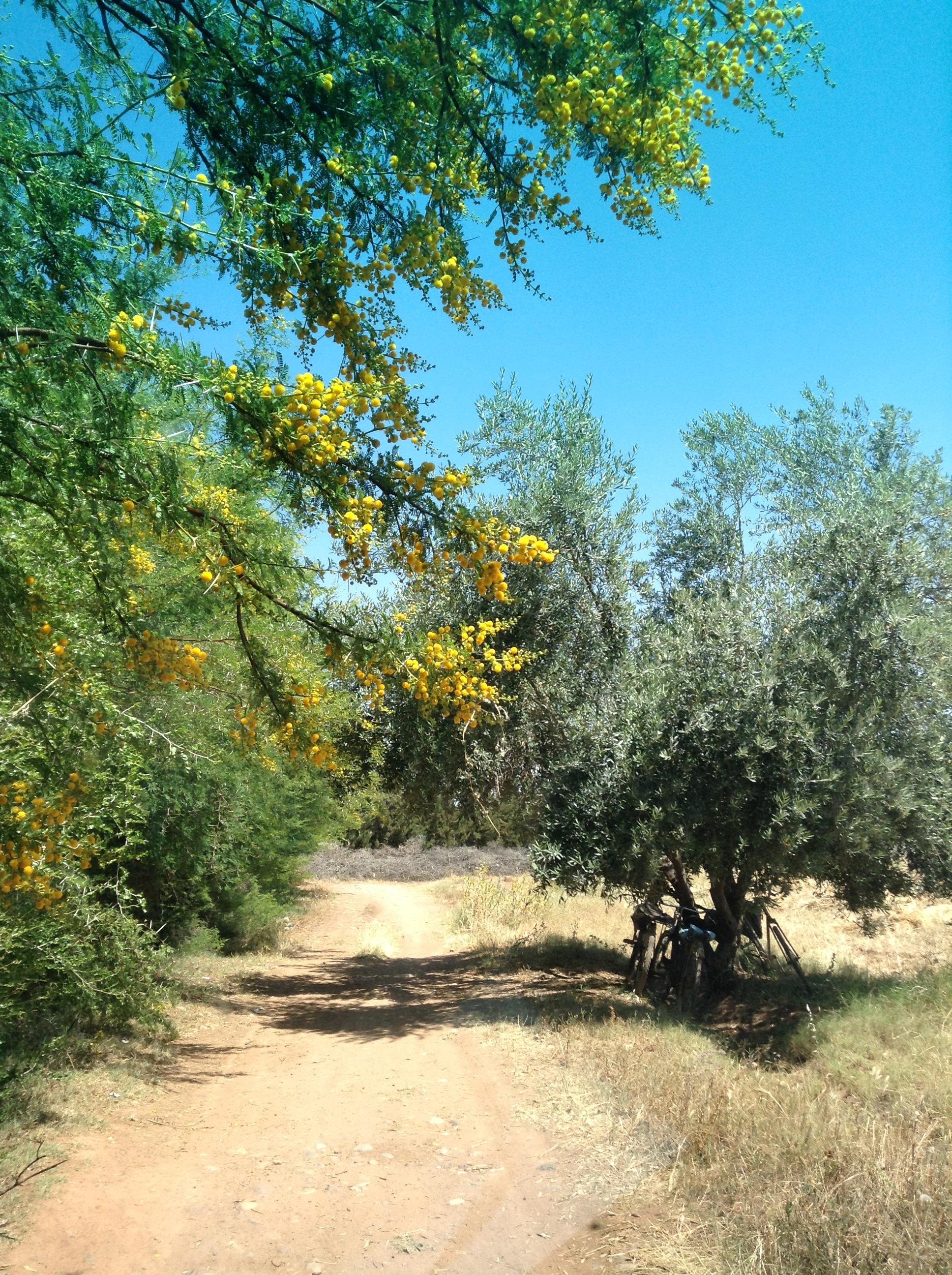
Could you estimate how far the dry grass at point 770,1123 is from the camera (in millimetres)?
4066

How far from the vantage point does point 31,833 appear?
15.8ft

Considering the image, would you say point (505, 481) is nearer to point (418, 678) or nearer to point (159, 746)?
point (159, 746)

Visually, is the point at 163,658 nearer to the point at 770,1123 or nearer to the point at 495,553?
the point at 495,553

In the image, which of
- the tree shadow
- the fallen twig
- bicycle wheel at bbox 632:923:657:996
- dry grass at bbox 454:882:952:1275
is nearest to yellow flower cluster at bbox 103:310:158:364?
the fallen twig

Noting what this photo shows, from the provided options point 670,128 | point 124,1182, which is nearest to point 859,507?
point 670,128

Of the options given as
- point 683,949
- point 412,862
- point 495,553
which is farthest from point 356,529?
point 412,862

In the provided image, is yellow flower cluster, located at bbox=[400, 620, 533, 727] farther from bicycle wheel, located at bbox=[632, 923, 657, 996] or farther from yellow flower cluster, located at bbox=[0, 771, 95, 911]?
bicycle wheel, located at bbox=[632, 923, 657, 996]

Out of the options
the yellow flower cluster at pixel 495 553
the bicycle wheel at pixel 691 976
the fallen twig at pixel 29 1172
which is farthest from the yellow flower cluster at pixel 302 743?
the bicycle wheel at pixel 691 976

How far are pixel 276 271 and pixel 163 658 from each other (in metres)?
2.06

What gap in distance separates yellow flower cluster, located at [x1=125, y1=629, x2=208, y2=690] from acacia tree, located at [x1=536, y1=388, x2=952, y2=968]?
626 centimetres

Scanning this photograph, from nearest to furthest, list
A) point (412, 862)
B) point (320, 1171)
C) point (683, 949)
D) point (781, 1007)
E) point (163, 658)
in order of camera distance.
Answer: point (163, 658) < point (320, 1171) < point (781, 1007) < point (683, 949) < point (412, 862)

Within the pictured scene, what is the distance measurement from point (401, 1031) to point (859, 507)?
837cm

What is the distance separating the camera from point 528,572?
1148 centimetres

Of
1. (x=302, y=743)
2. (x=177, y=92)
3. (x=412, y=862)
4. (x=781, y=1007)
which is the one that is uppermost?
(x=177, y=92)
